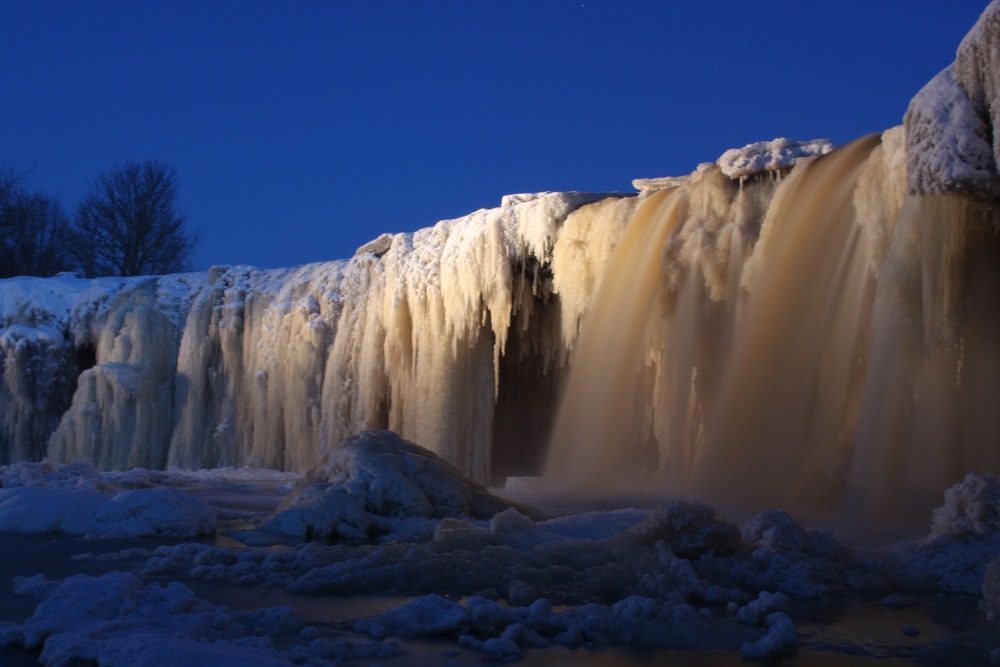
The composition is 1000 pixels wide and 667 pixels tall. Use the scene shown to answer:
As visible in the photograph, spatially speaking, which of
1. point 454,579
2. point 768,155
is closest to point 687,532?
point 454,579

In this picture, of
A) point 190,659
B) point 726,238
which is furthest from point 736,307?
point 190,659

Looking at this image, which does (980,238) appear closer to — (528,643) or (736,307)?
(736,307)

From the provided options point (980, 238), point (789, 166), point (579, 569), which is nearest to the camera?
point (579, 569)

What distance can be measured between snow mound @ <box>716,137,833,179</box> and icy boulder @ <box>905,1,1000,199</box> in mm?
2517

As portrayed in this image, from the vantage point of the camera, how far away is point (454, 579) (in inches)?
170

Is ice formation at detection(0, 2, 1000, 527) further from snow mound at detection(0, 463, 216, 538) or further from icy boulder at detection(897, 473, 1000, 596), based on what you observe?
snow mound at detection(0, 463, 216, 538)

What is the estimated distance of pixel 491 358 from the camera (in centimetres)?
1279

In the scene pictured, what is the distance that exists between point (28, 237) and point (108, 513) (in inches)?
1034

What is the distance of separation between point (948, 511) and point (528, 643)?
2.70 meters

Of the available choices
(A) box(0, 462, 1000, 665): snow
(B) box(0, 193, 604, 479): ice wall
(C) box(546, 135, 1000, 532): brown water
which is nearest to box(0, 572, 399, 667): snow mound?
(A) box(0, 462, 1000, 665): snow

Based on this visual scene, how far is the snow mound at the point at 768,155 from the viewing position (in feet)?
30.0

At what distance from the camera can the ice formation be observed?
7062 millimetres

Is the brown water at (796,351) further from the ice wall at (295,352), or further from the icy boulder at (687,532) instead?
the icy boulder at (687,532)

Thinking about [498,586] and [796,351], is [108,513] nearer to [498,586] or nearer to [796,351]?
[498,586]
